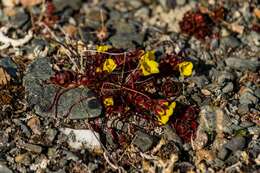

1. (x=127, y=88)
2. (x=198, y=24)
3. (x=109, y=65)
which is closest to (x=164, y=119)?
(x=127, y=88)

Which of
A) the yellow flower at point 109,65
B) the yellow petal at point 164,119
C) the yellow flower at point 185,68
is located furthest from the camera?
the yellow flower at point 185,68

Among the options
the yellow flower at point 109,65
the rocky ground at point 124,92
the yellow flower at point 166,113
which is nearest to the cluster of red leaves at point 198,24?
the rocky ground at point 124,92

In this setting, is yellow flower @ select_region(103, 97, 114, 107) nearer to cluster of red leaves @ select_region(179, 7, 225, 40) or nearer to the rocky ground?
the rocky ground

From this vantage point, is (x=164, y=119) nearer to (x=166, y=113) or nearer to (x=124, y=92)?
(x=166, y=113)

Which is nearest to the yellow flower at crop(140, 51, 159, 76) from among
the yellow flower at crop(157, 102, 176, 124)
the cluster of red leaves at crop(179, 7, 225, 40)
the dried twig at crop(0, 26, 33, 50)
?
the yellow flower at crop(157, 102, 176, 124)

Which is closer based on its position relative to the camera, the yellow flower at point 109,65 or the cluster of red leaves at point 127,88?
the cluster of red leaves at point 127,88

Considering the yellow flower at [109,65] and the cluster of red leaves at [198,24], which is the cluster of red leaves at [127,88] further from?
the cluster of red leaves at [198,24]
